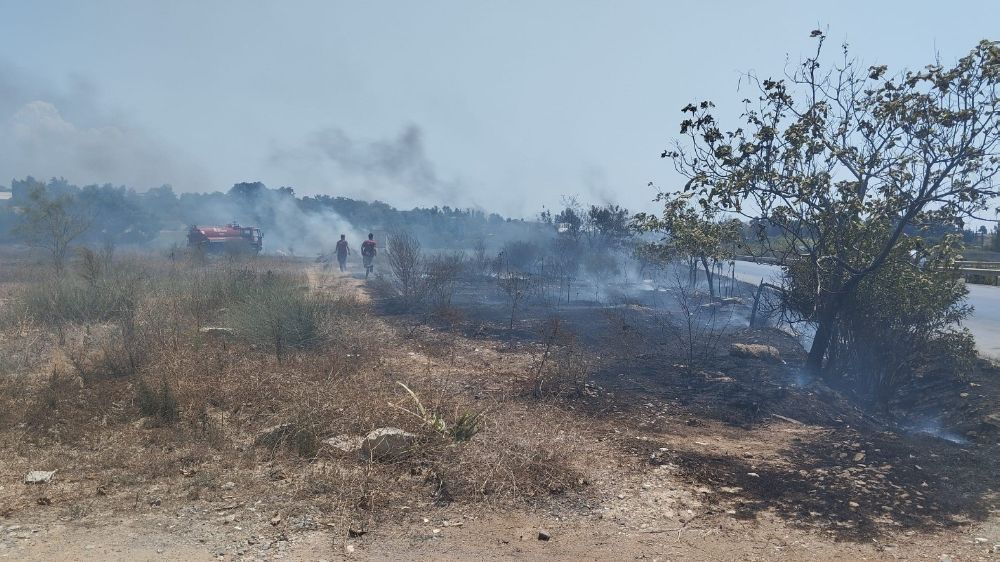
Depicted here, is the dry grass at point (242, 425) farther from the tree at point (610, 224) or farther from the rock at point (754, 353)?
the tree at point (610, 224)

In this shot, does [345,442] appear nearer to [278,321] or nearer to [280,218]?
[278,321]

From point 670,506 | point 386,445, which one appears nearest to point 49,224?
point 386,445

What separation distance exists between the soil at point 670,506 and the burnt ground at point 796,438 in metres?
0.02

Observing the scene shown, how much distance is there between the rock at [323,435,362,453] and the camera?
5.20 meters

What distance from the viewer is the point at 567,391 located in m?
7.50

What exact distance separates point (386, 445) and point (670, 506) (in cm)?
215

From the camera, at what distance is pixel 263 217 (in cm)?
5047

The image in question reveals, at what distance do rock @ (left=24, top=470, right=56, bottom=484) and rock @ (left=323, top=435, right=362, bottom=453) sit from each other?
1.88 meters

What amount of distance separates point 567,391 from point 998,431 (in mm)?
4166

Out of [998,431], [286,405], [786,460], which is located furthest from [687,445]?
[286,405]

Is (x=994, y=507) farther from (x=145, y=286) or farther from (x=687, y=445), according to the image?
(x=145, y=286)

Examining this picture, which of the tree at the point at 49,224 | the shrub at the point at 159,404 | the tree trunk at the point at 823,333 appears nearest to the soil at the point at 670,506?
the tree trunk at the point at 823,333

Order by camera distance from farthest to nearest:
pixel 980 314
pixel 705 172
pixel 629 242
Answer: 1. pixel 629 242
2. pixel 980 314
3. pixel 705 172

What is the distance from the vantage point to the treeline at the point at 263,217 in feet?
136
